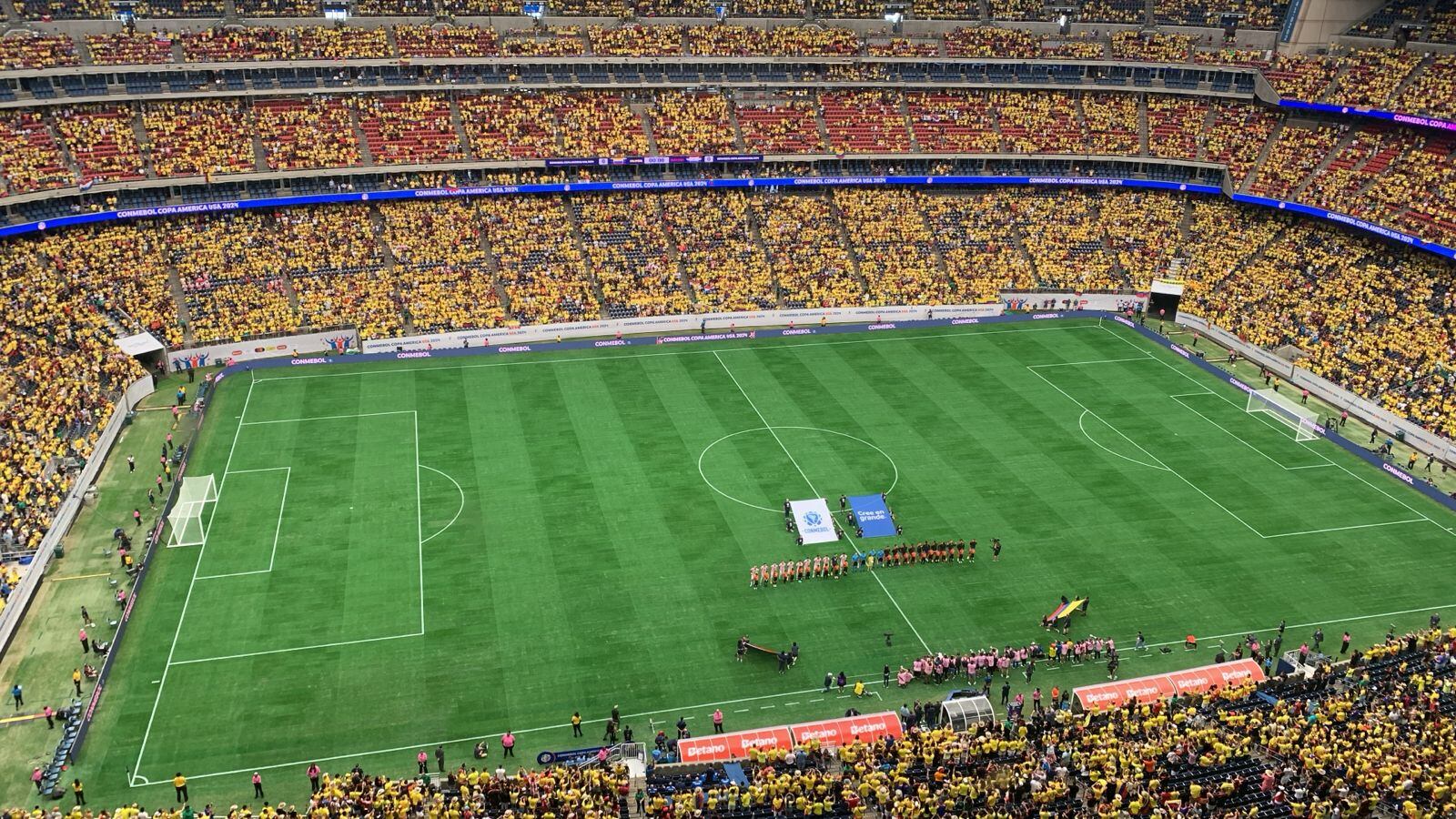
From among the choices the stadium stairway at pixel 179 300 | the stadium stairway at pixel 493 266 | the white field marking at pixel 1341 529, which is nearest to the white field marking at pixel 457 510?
the stadium stairway at pixel 493 266

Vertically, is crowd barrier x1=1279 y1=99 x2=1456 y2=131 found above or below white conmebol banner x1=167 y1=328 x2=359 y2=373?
above

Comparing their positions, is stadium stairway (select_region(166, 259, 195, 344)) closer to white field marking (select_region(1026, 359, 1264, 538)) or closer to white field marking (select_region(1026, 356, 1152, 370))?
white field marking (select_region(1026, 359, 1264, 538))

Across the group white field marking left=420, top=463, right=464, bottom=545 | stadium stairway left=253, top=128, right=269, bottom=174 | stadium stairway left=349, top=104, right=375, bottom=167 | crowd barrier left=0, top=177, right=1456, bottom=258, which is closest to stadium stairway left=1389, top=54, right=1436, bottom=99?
crowd barrier left=0, top=177, right=1456, bottom=258

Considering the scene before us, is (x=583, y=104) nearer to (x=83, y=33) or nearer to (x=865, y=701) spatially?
(x=83, y=33)

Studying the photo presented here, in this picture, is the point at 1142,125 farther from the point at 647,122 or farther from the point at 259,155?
the point at 259,155

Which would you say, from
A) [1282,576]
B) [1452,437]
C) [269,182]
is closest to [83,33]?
[269,182]

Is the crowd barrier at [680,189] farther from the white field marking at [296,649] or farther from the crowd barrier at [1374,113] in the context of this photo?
the white field marking at [296,649]
